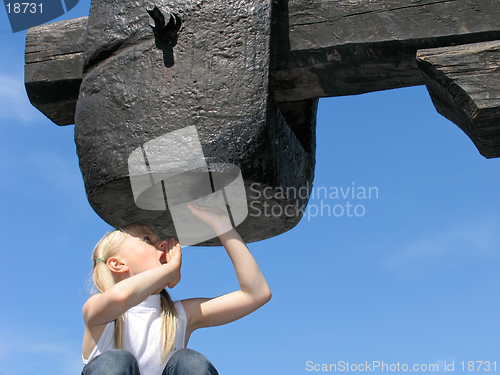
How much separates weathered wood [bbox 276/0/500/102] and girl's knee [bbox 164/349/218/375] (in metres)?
0.83

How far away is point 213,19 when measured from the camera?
1.46 meters

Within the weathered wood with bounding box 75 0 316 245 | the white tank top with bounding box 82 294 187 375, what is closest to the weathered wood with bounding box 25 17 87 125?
the weathered wood with bounding box 75 0 316 245

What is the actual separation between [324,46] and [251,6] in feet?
0.76

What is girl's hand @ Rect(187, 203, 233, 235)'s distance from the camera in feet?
5.16

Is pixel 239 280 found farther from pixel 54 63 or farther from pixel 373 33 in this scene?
pixel 54 63

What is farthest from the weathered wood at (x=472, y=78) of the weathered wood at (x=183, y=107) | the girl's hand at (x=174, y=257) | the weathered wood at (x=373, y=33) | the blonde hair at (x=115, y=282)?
the blonde hair at (x=115, y=282)

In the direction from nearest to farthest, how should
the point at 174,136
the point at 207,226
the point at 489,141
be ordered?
the point at 174,136, the point at 489,141, the point at 207,226

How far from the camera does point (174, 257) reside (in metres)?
1.61

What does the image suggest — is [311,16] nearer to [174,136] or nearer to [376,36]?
[376,36]

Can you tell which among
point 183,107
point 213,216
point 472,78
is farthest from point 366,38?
point 213,216

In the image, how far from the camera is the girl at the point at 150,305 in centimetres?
150

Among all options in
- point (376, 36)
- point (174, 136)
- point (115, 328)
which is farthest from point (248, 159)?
point (115, 328)

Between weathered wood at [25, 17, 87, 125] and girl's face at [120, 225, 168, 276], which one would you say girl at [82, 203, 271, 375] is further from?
weathered wood at [25, 17, 87, 125]

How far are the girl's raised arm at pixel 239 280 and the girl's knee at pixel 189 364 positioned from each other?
0.18 m
